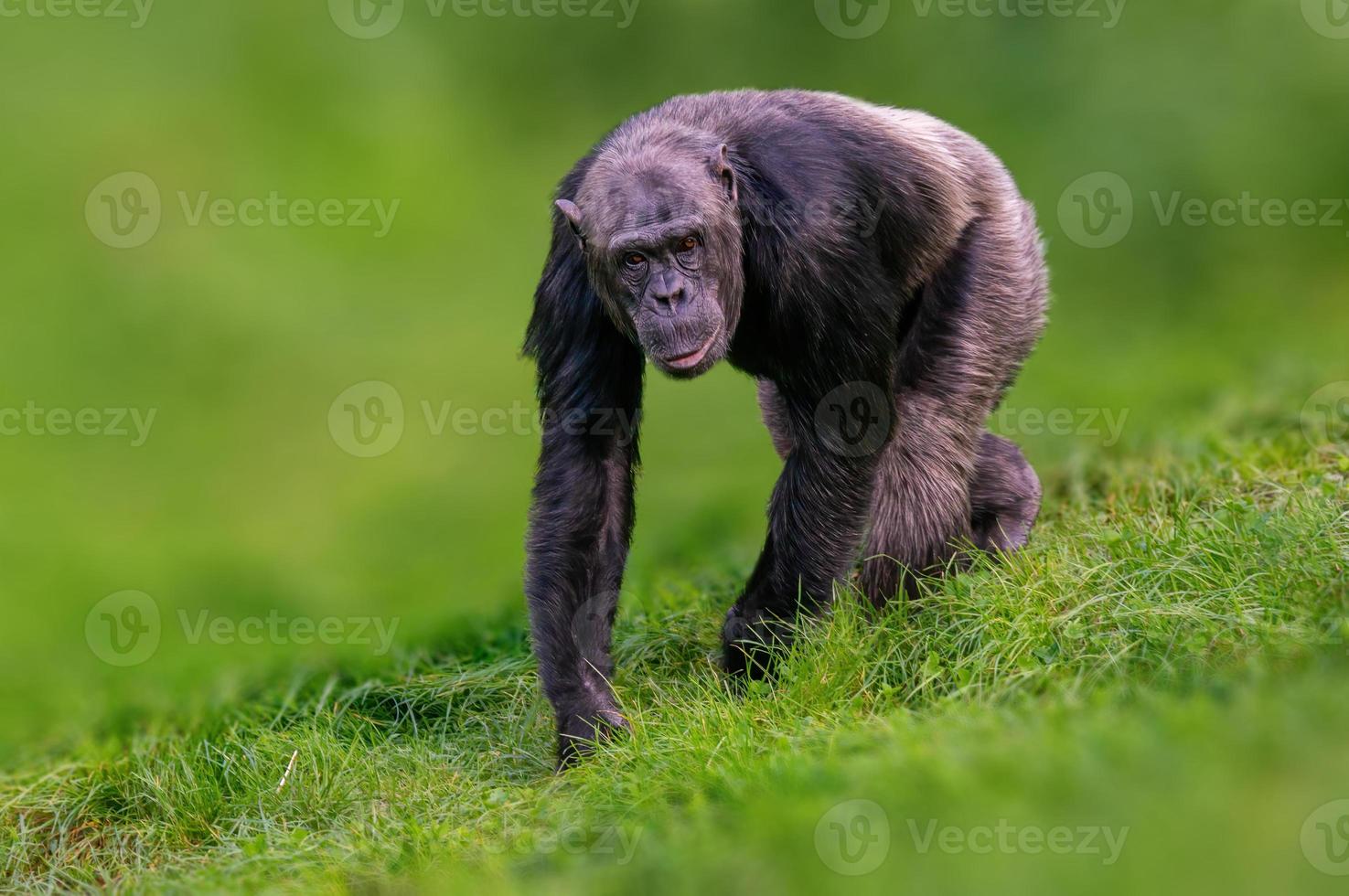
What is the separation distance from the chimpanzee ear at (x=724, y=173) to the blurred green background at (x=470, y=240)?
13.5ft

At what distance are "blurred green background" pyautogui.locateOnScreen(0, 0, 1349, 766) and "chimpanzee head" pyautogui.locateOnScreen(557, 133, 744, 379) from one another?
4018 mm

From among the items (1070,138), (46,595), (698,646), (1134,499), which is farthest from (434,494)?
(1070,138)

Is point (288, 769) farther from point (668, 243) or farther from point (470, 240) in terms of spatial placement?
point (470, 240)

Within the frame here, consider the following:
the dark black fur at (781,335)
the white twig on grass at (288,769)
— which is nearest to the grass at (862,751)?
the white twig on grass at (288,769)

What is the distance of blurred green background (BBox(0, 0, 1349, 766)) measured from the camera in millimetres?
10711

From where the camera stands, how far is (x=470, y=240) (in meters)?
13.6

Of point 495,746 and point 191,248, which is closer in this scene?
point 495,746

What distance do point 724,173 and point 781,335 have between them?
69 cm

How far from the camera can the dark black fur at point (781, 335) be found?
5.64 meters

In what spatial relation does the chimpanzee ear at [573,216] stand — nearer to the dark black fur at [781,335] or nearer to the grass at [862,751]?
the dark black fur at [781,335]

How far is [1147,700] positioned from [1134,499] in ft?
9.44

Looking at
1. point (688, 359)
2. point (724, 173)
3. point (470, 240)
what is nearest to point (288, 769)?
point (688, 359)

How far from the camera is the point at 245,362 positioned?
39.6 feet

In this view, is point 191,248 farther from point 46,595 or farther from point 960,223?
point 960,223
